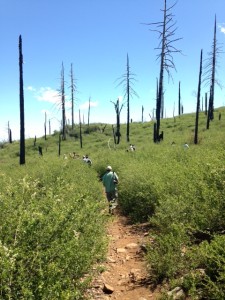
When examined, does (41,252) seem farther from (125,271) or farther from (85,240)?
(125,271)

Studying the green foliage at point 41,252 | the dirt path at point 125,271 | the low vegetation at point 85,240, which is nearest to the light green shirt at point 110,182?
the low vegetation at point 85,240

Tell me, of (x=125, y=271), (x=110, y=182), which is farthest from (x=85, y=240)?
(x=110, y=182)

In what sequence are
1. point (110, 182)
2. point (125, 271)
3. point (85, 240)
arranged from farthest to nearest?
point (110, 182) → point (125, 271) → point (85, 240)

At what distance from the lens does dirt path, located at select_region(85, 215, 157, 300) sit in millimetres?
5625

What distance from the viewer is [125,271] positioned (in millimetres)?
6648

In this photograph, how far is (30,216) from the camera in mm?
4367

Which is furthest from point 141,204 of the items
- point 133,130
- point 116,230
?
point 133,130

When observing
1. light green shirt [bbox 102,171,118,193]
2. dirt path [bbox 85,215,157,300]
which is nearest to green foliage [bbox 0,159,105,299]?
dirt path [bbox 85,215,157,300]

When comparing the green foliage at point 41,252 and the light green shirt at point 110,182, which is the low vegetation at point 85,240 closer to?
the green foliage at point 41,252

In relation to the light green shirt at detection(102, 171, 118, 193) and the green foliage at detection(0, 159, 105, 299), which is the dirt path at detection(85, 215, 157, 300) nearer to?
the green foliage at detection(0, 159, 105, 299)

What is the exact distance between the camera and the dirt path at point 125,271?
562cm

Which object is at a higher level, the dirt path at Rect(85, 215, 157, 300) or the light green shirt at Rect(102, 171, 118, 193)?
the light green shirt at Rect(102, 171, 118, 193)

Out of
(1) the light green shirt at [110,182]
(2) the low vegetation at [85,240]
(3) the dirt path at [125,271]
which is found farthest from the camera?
(1) the light green shirt at [110,182]

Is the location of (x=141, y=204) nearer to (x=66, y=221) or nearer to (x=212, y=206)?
(x=212, y=206)
